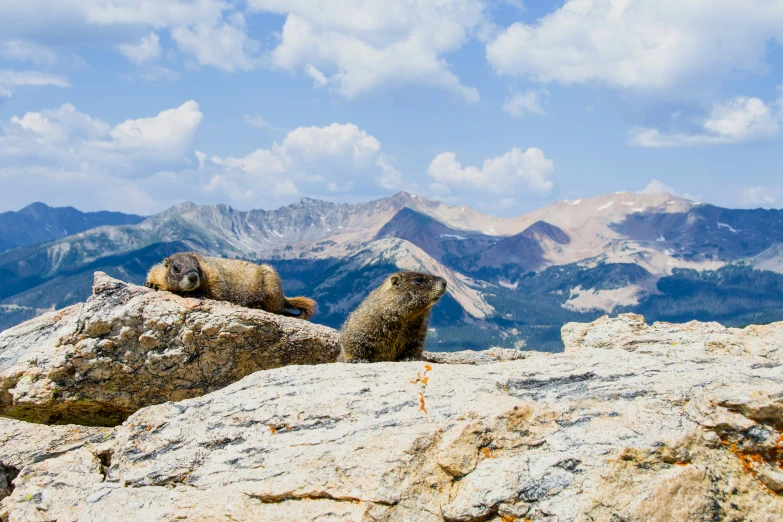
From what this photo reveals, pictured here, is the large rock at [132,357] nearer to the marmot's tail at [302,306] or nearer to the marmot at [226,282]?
the marmot at [226,282]

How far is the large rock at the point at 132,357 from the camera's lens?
14.7 meters

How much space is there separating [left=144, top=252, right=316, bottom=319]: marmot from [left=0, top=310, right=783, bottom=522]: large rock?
7923 mm

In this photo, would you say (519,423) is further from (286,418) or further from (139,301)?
(139,301)

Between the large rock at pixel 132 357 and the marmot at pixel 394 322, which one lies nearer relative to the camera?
the marmot at pixel 394 322

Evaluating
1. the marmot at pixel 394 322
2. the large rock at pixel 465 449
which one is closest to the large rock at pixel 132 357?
the marmot at pixel 394 322

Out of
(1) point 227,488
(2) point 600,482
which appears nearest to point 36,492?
(1) point 227,488

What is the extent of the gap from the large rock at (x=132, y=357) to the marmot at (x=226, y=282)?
8.17 ft

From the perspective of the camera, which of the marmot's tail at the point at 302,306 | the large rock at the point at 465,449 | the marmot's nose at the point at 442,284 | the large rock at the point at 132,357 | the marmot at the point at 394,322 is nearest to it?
the large rock at the point at 465,449

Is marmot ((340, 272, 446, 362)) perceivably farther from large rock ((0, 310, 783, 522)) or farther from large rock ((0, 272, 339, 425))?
large rock ((0, 272, 339, 425))

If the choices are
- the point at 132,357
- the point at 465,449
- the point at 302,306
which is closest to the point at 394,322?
the point at 465,449

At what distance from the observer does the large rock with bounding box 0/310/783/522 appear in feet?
25.8

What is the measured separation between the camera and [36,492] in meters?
11.2

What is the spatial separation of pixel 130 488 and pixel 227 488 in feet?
6.38

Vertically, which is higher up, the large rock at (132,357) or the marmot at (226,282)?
the marmot at (226,282)
